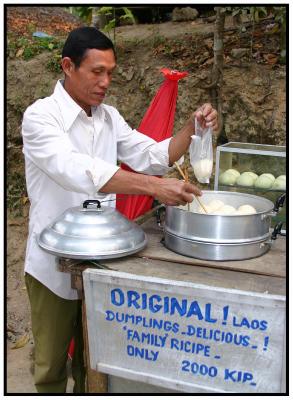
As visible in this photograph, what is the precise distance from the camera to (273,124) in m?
4.75

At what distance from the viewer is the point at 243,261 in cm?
196

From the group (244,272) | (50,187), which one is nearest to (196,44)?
(50,187)

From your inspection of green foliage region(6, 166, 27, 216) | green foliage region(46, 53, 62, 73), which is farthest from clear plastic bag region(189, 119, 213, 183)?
green foliage region(46, 53, 62, 73)

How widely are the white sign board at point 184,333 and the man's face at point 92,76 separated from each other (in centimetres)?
86

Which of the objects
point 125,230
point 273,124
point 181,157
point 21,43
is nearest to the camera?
point 125,230

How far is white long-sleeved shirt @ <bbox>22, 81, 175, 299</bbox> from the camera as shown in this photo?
1938mm

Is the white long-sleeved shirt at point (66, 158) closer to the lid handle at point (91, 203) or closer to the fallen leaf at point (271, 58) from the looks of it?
the lid handle at point (91, 203)

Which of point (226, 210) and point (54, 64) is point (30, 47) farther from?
point (226, 210)

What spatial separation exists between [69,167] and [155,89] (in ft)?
12.0

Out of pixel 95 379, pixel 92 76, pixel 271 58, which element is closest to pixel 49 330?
pixel 95 379

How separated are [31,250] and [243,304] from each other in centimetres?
110

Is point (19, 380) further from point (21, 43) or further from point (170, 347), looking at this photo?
point (21, 43)

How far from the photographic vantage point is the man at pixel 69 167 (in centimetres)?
193

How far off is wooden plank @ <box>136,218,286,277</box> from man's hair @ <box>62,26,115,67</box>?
89 centimetres
